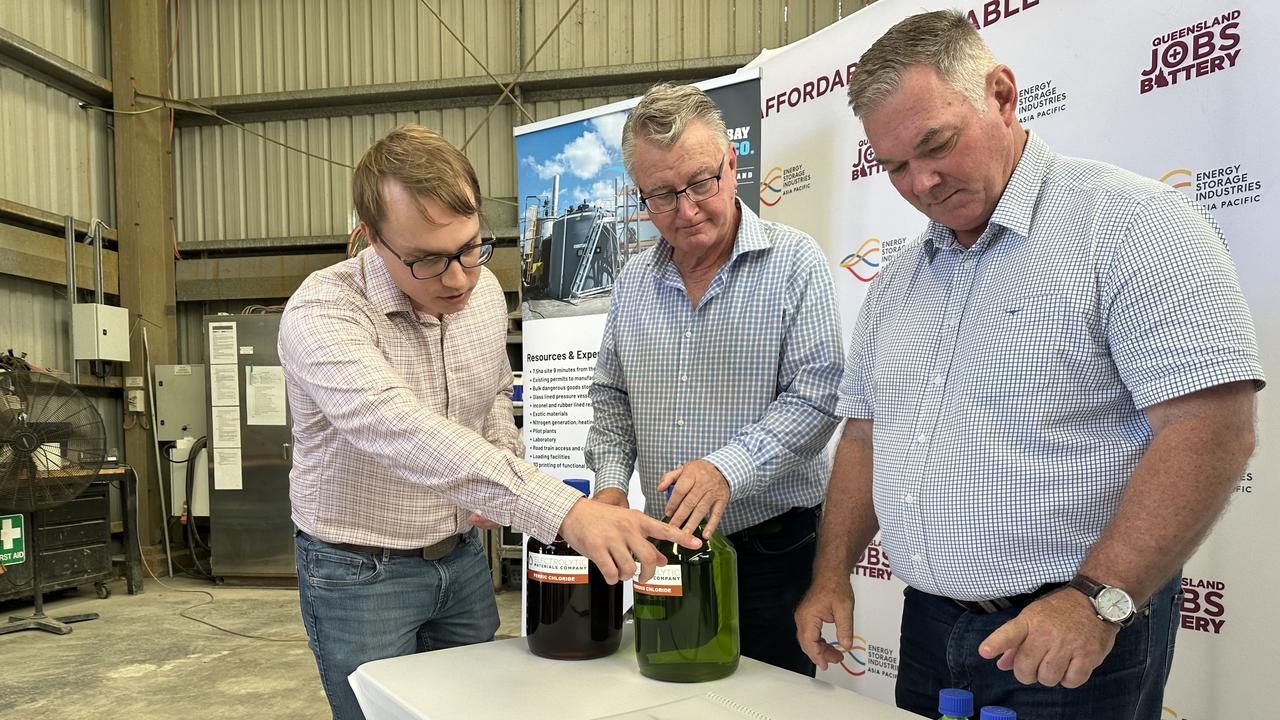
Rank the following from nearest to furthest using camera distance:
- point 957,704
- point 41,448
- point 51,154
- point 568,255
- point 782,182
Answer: point 957,704, point 782,182, point 568,255, point 41,448, point 51,154

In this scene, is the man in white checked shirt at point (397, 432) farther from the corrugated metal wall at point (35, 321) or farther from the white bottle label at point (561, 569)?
the corrugated metal wall at point (35, 321)

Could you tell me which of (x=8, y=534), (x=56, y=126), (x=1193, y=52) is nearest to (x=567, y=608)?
(x=1193, y=52)

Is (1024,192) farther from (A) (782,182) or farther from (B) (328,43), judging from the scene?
(B) (328,43)

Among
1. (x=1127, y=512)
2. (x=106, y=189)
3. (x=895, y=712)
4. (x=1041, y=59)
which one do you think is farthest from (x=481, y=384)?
(x=106, y=189)

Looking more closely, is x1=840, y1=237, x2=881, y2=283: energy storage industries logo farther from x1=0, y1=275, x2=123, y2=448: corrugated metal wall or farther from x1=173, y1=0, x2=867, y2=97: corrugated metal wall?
x1=0, y1=275, x2=123, y2=448: corrugated metal wall

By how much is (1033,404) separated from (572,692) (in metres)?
0.68

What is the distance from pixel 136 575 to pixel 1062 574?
21.1ft

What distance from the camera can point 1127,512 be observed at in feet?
3.39

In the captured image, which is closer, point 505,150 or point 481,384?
point 481,384

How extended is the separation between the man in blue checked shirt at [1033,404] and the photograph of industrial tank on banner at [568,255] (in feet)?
6.74

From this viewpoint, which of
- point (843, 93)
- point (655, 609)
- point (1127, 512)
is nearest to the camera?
point (1127, 512)

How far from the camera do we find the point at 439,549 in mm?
1562

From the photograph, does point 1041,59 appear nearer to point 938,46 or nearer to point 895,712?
point 938,46

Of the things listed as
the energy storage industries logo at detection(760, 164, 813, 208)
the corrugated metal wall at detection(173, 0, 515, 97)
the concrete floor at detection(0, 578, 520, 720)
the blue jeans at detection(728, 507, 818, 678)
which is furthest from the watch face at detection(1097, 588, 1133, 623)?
the corrugated metal wall at detection(173, 0, 515, 97)
